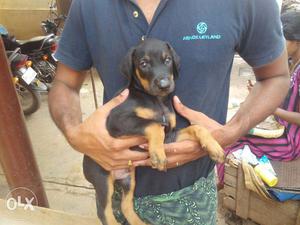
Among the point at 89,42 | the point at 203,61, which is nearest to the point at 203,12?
the point at 203,61

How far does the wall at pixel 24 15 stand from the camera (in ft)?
26.9

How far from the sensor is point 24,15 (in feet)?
27.5

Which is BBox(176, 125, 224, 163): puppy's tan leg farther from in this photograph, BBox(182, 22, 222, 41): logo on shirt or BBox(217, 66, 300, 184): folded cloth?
BBox(217, 66, 300, 184): folded cloth

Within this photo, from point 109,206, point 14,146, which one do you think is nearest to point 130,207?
point 109,206

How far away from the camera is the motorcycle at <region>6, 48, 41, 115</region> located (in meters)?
4.92

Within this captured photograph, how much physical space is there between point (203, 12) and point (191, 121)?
15.0 inches

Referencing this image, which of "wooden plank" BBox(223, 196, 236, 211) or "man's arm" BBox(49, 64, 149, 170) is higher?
"man's arm" BBox(49, 64, 149, 170)

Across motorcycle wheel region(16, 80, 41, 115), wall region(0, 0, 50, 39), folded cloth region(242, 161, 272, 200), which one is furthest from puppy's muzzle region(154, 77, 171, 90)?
wall region(0, 0, 50, 39)

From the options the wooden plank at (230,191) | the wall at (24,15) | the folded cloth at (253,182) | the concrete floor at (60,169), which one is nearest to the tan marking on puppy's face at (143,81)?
the folded cloth at (253,182)

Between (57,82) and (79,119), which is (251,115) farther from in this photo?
(57,82)

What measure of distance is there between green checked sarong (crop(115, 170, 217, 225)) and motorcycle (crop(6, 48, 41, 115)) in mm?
3617

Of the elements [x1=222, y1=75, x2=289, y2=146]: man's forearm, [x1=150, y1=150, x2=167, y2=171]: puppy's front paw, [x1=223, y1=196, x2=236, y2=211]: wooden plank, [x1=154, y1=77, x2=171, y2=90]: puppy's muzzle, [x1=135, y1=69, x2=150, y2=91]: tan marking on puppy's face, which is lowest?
[x1=223, y1=196, x2=236, y2=211]: wooden plank

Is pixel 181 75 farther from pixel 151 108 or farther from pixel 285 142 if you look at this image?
pixel 285 142

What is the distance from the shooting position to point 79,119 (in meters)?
1.55
